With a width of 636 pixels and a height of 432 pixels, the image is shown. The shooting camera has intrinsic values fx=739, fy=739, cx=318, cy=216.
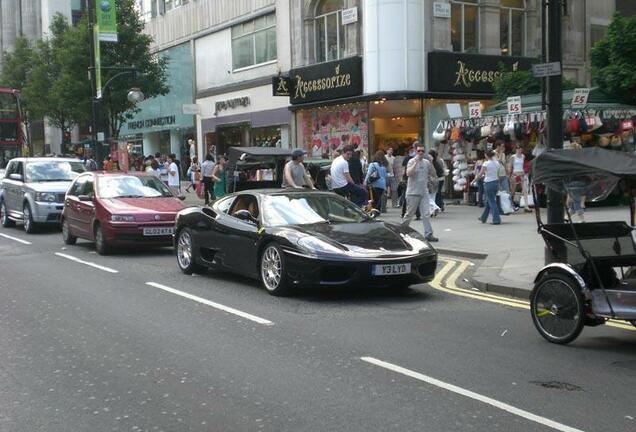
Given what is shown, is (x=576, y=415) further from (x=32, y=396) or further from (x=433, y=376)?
(x=32, y=396)

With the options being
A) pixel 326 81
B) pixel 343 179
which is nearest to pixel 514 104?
pixel 343 179

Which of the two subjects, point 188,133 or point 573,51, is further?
point 188,133

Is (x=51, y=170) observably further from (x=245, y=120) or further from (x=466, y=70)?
(x=245, y=120)

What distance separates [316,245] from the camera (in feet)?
27.9

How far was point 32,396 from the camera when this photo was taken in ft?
17.2

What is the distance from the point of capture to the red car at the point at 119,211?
13.2m

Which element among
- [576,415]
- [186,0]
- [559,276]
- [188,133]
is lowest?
[576,415]

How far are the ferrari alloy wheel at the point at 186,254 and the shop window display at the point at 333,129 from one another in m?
13.9

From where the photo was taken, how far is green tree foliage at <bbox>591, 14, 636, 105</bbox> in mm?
19906

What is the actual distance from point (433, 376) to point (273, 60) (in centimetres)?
2605

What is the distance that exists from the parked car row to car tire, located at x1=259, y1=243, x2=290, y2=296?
12mm

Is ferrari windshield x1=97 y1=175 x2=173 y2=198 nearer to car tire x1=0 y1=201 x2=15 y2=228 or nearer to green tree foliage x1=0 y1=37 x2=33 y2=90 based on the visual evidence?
car tire x1=0 y1=201 x2=15 y2=228

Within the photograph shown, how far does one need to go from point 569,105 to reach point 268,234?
13.1 meters

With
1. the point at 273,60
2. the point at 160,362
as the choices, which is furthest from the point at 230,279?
the point at 273,60
